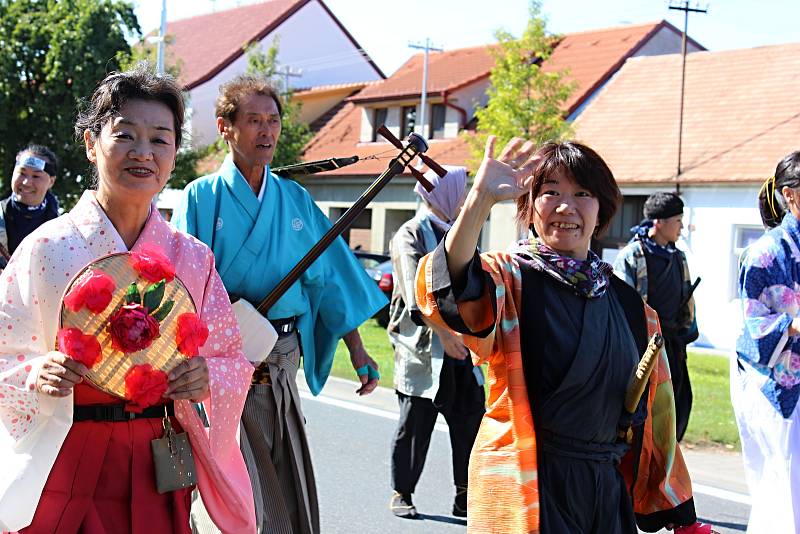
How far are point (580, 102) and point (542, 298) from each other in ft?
75.9

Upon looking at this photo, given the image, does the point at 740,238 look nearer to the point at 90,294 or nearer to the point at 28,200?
the point at 28,200

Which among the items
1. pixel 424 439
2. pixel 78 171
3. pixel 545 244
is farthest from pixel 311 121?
pixel 545 244

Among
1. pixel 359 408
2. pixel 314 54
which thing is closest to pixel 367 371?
pixel 359 408

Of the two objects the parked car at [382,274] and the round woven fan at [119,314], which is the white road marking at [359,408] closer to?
the round woven fan at [119,314]

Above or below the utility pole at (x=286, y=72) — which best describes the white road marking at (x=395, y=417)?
below

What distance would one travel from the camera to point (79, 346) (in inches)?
105

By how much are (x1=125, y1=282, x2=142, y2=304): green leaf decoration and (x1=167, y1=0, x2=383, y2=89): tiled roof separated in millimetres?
34089

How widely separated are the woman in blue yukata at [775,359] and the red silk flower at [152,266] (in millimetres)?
2731

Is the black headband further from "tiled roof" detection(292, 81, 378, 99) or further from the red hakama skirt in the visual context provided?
"tiled roof" detection(292, 81, 378, 99)

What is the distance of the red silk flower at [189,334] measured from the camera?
113 inches

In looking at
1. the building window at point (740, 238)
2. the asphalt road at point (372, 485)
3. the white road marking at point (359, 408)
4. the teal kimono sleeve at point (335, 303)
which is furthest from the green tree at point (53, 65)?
the teal kimono sleeve at point (335, 303)

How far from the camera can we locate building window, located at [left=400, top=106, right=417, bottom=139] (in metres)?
30.0

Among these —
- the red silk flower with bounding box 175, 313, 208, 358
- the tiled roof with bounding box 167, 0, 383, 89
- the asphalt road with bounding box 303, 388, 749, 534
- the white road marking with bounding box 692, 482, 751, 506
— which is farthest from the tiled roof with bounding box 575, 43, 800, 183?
the red silk flower with bounding box 175, 313, 208, 358

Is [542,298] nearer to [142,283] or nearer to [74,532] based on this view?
[142,283]
